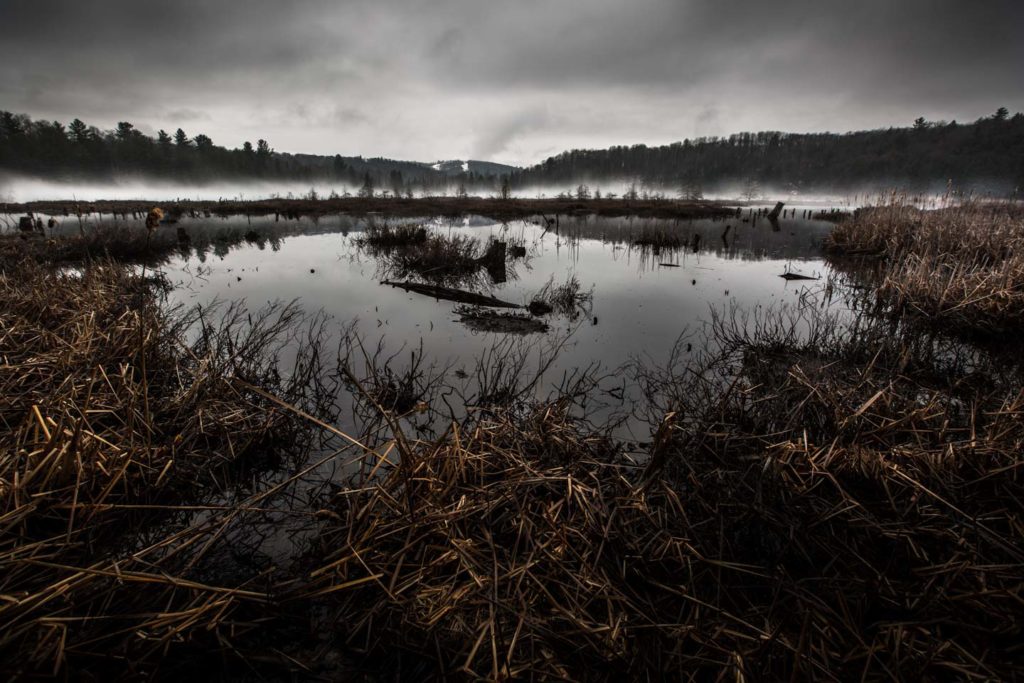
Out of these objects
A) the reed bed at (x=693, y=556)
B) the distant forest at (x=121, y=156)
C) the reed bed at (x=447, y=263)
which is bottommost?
the reed bed at (x=693, y=556)

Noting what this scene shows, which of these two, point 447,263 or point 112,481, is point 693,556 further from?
point 447,263

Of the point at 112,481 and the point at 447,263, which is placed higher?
the point at 447,263

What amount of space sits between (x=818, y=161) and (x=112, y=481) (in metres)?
188

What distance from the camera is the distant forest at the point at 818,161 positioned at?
10119 cm

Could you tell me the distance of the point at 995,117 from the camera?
115m

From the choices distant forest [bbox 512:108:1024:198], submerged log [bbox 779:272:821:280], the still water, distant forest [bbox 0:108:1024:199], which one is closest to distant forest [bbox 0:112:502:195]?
distant forest [bbox 0:108:1024:199]

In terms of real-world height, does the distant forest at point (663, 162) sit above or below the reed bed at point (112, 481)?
above

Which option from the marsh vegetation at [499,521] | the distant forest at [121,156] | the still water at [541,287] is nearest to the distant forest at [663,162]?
the distant forest at [121,156]

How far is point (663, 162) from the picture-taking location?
154 metres

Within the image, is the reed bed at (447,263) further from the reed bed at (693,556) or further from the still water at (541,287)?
the reed bed at (693,556)

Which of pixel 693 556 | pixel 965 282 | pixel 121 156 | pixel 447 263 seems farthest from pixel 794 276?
pixel 121 156

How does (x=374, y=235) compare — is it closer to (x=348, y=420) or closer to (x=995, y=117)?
(x=348, y=420)

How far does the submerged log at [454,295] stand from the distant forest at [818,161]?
367ft

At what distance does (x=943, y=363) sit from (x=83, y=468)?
10.9 m
